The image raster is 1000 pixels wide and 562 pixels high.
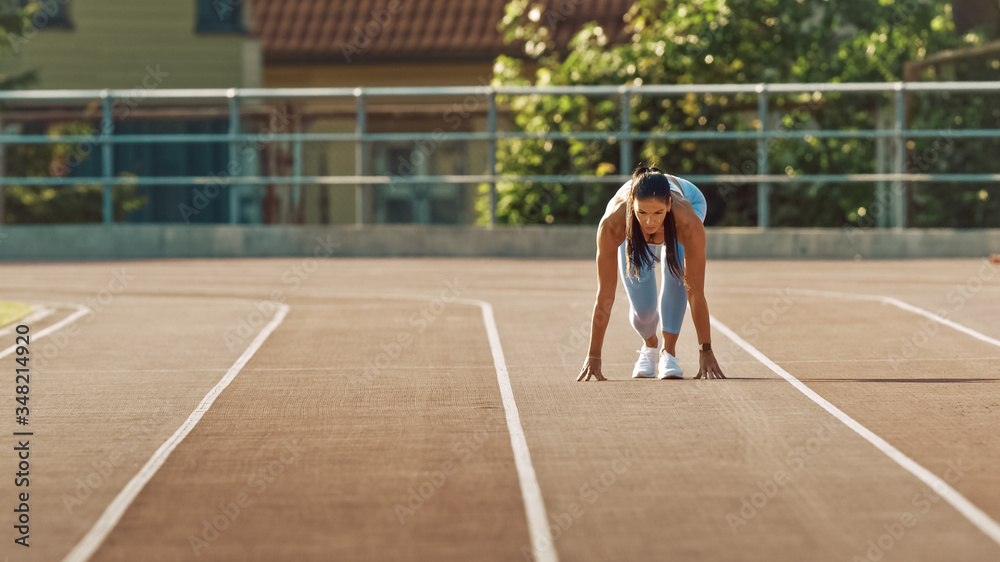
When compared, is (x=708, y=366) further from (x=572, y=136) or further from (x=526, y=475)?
(x=572, y=136)

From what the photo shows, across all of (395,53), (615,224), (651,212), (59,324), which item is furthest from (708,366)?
(395,53)

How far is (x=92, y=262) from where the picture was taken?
2166cm

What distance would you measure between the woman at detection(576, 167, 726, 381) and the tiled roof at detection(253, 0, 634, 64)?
740 inches

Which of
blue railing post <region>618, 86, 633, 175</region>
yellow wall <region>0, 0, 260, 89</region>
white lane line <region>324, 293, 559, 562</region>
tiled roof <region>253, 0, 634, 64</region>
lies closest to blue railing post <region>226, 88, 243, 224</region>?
blue railing post <region>618, 86, 633, 175</region>

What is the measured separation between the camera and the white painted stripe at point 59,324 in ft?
42.5

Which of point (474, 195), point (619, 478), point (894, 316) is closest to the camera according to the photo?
point (619, 478)

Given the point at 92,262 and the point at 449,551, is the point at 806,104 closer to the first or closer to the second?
the point at 92,262

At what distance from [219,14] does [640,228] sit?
21582 millimetres

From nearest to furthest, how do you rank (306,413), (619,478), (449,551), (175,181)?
(449,551) → (619,478) → (306,413) → (175,181)

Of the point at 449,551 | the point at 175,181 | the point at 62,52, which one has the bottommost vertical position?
the point at 449,551

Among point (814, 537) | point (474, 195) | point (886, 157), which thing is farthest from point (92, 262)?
point (814, 537)

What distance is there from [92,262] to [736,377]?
41.9ft

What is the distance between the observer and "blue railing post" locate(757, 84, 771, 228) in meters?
21.0

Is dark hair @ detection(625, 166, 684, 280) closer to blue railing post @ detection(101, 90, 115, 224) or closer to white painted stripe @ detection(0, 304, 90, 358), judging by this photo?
white painted stripe @ detection(0, 304, 90, 358)
